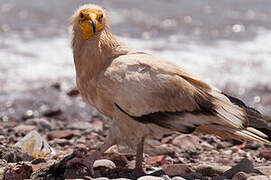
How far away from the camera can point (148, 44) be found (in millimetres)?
13328

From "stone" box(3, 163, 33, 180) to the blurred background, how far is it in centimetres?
393

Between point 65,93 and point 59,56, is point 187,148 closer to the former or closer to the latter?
point 65,93

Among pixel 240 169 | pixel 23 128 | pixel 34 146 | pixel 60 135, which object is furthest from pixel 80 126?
pixel 240 169

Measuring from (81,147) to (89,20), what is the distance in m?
1.88

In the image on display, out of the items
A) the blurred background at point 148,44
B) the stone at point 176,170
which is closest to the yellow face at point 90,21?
the stone at point 176,170

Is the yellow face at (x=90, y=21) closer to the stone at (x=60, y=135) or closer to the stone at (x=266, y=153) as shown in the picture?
the stone at (x=60, y=135)

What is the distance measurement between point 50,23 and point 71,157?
34.1 feet

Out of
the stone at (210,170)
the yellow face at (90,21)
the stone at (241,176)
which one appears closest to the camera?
the stone at (241,176)

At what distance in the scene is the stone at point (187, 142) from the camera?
6.75 meters

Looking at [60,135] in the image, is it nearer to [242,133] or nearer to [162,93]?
[162,93]

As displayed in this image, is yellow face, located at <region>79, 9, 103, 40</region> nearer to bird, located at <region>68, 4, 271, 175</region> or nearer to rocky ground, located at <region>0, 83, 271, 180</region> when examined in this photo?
bird, located at <region>68, 4, 271, 175</region>

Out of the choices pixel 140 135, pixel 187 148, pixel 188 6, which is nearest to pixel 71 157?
pixel 140 135

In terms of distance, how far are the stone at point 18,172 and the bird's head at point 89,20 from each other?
1.35 m

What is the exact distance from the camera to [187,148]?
6.72 meters
